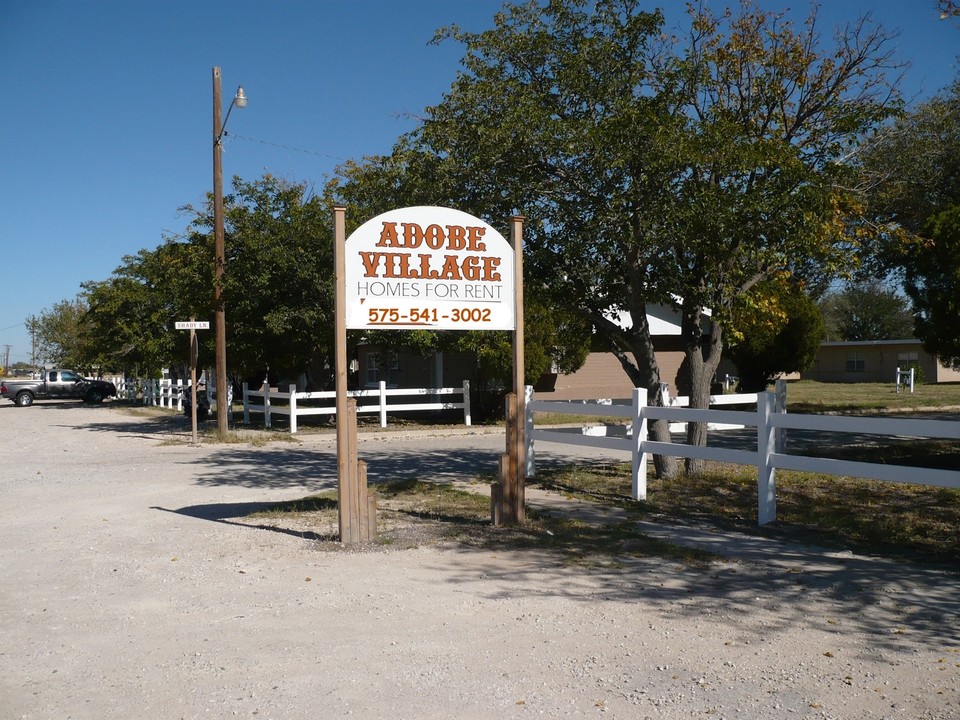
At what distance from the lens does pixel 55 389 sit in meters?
44.2

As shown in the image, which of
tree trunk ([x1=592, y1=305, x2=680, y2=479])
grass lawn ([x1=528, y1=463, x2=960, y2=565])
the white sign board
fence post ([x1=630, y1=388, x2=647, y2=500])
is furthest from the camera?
tree trunk ([x1=592, y1=305, x2=680, y2=479])

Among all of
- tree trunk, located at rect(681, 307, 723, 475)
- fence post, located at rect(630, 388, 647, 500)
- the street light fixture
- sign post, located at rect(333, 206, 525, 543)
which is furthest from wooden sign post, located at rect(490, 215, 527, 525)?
the street light fixture

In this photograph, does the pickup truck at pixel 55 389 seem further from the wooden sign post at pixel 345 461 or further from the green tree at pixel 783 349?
the wooden sign post at pixel 345 461

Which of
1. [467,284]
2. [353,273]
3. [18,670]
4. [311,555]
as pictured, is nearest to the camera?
[18,670]

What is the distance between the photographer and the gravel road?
4.68 metres

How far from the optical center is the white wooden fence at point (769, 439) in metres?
7.98

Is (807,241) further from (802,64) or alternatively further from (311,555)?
(311,555)

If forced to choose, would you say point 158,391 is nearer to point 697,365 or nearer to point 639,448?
point 697,365

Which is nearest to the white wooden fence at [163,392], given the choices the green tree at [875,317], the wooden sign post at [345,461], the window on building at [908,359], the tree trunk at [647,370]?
the tree trunk at [647,370]

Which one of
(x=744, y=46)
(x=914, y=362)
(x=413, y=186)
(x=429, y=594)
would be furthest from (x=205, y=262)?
(x=914, y=362)

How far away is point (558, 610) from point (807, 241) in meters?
6.83

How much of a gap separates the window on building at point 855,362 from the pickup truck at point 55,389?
140 feet

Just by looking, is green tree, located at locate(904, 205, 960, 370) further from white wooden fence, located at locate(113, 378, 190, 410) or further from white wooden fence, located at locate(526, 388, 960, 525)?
white wooden fence, located at locate(113, 378, 190, 410)

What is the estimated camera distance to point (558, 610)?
20.6 feet
